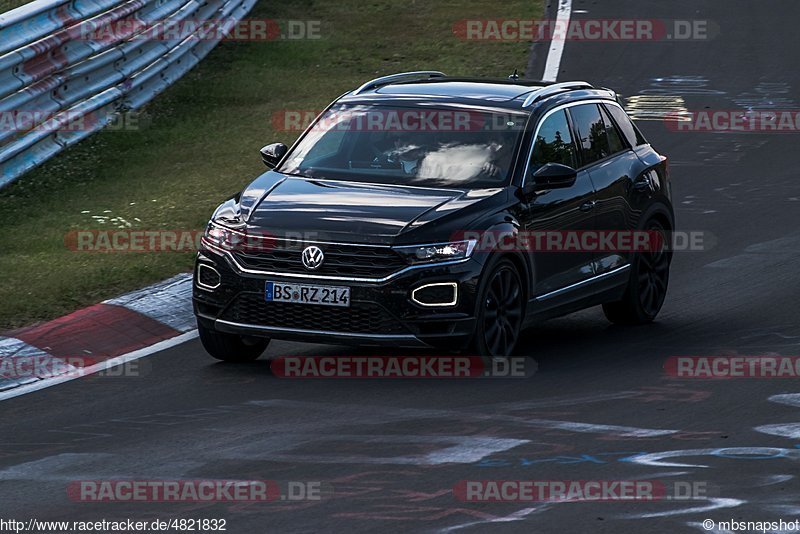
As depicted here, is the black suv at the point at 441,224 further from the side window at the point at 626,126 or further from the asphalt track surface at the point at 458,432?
the asphalt track surface at the point at 458,432

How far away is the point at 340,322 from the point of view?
10156mm

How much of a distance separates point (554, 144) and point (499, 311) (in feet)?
5.31

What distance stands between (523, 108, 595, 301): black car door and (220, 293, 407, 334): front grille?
136 centimetres

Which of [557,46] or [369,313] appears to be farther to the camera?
[557,46]

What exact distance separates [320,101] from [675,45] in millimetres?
7543

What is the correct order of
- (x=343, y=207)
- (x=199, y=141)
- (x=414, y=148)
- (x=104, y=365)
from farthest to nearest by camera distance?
(x=199, y=141) → (x=414, y=148) → (x=104, y=365) → (x=343, y=207)

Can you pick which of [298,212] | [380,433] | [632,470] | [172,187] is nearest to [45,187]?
[172,187]

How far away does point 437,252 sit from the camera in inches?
401

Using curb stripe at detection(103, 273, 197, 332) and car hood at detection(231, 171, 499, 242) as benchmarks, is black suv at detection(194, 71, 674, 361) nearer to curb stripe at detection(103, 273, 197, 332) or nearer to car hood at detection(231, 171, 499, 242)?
car hood at detection(231, 171, 499, 242)

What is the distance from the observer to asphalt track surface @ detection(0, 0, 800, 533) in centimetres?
729

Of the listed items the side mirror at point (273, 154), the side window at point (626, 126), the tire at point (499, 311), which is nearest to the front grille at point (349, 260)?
the tire at point (499, 311)

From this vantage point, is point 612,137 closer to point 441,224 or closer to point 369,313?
point 441,224

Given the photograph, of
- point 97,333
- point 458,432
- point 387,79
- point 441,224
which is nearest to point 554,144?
point 387,79

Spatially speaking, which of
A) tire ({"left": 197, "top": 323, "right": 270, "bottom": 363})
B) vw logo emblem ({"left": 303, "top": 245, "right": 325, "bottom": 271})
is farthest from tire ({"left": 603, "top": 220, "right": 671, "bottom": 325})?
vw logo emblem ({"left": 303, "top": 245, "right": 325, "bottom": 271})
